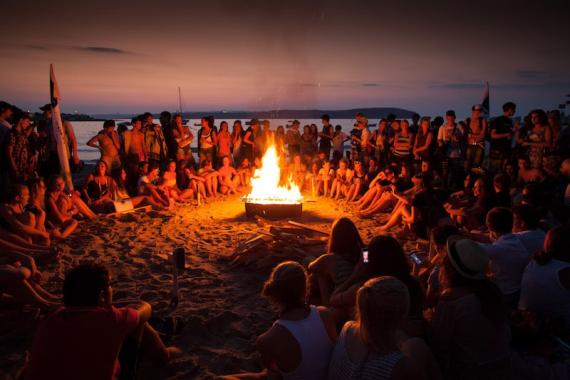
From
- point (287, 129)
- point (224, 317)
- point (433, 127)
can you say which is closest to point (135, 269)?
point (224, 317)

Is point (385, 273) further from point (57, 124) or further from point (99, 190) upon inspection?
point (57, 124)

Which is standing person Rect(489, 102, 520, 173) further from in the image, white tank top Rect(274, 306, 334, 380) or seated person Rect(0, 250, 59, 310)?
seated person Rect(0, 250, 59, 310)

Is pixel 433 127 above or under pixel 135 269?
above

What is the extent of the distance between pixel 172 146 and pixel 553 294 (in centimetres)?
1064

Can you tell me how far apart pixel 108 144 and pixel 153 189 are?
5.31 ft

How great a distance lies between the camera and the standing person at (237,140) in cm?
1275

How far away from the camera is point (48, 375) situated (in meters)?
2.49

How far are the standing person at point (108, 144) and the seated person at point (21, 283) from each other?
17.8ft

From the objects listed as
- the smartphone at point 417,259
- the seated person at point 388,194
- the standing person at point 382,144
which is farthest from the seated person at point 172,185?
the smartphone at point 417,259

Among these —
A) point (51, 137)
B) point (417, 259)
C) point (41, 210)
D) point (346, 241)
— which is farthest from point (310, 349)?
point (51, 137)

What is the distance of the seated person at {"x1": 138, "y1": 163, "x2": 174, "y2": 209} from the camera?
9852mm

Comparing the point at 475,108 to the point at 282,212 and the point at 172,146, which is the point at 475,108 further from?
the point at 172,146

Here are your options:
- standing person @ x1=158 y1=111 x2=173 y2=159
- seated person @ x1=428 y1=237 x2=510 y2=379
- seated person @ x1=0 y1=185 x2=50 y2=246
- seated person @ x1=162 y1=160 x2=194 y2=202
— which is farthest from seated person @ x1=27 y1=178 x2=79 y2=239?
seated person @ x1=428 y1=237 x2=510 y2=379

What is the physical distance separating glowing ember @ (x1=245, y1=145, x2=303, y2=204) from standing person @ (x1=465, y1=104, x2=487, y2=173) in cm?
448
